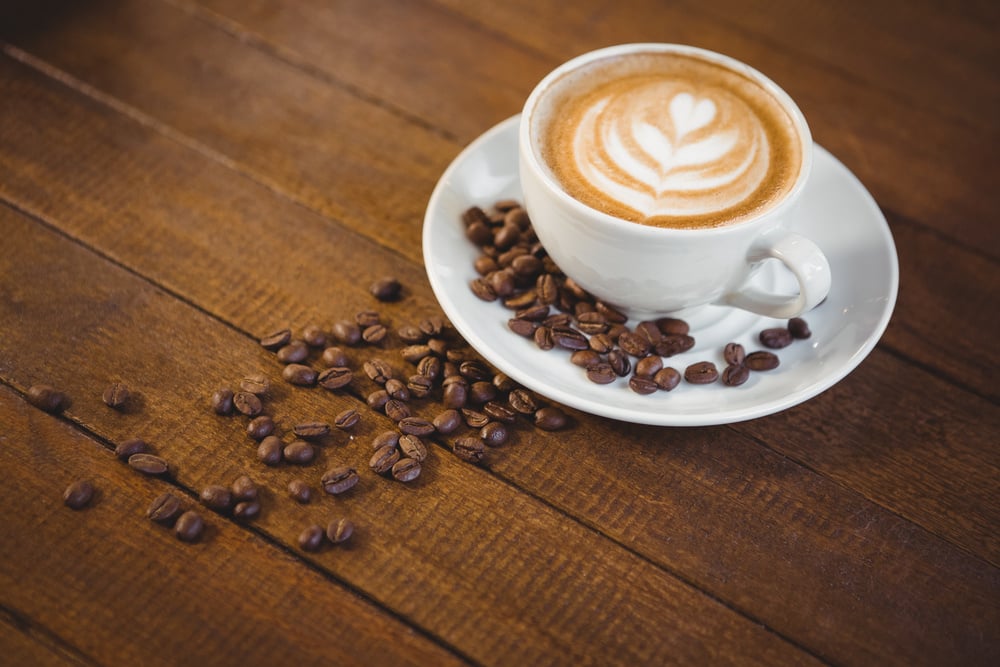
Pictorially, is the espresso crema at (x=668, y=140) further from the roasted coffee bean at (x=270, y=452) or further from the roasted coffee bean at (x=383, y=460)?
the roasted coffee bean at (x=270, y=452)

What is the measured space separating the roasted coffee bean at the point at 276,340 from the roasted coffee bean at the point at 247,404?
110mm

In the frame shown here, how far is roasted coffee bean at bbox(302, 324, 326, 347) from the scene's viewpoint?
1519 millimetres

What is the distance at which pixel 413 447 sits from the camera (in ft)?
4.56

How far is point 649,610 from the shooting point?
1.27 m

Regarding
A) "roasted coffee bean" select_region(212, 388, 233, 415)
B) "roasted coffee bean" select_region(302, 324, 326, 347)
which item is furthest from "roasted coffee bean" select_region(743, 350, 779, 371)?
"roasted coffee bean" select_region(212, 388, 233, 415)

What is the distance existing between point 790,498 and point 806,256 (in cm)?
36

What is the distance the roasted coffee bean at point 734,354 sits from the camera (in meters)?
1.45

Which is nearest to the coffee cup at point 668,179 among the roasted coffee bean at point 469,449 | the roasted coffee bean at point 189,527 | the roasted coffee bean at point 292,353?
the roasted coffee bean at point 469,449

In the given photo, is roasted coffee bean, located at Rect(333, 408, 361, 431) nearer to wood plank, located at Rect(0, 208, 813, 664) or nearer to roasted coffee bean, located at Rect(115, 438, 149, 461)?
wood plank, located at Rect(0, 208, 813, 664)

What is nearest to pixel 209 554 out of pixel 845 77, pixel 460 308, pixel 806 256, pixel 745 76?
pixel 460 308

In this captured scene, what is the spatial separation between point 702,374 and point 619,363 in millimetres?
128

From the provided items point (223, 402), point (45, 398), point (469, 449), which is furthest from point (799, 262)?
point (45, 398)

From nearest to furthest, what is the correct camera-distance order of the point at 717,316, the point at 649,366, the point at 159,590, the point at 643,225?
the point at 159,590
the point at 643,225
the point at 649,366
the point at 717,316

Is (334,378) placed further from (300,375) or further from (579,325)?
(579,325)
